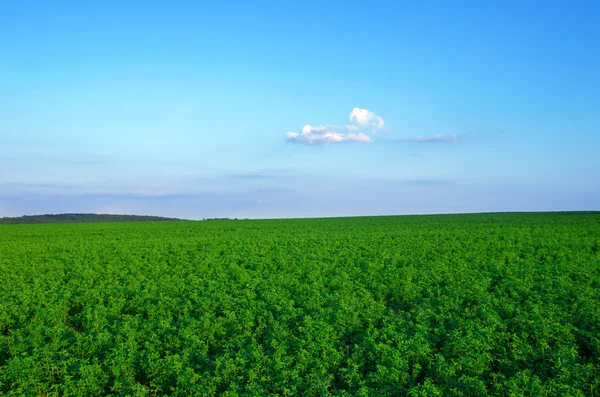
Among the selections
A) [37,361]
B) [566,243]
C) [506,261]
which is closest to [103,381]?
[37,361]

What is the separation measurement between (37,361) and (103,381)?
1.97 meters

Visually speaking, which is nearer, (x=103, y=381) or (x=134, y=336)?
(x=103, y=381)

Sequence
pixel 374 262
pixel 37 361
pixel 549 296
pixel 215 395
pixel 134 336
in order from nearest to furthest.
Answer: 1. pixel 215 395
2. pixel 37 361
3. pixel 134 336
4. pixel 549 296
5. pixel 374 262

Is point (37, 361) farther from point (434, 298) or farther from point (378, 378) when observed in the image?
point (434, 298)

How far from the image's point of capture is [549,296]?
15070 mm

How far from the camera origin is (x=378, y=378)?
962 cm

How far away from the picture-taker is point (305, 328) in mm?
12164

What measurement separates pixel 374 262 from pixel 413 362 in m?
11.1

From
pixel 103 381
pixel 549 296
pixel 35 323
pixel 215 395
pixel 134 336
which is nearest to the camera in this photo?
pixel 215 395

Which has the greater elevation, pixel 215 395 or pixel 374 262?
pixel 374 262

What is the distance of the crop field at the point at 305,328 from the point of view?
32.0ft

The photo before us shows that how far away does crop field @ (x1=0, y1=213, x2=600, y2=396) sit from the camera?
9.76m

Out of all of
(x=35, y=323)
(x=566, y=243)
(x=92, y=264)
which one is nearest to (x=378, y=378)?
(x=35, y=323)

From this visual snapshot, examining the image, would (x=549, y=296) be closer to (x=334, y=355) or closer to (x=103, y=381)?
(x=334, y=355)
